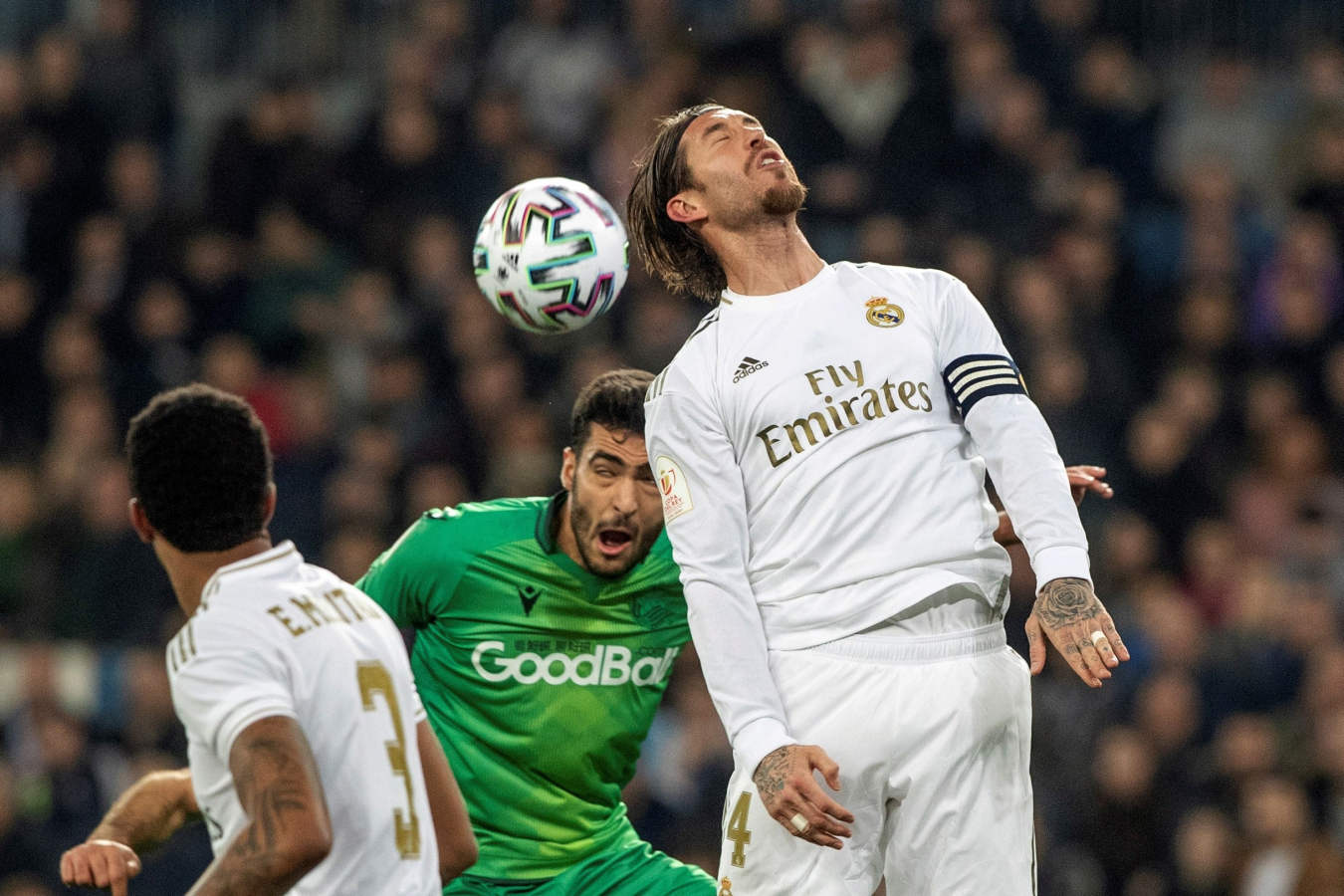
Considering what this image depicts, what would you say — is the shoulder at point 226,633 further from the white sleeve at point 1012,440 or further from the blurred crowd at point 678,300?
the blurred crowd at point 678,300

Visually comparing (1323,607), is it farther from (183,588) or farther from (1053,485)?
(183,588)

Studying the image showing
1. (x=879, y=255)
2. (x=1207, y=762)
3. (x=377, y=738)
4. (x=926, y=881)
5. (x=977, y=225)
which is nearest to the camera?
(x=377, y=738)

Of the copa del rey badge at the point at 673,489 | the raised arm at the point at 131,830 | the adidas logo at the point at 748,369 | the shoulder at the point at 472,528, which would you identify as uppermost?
the adidas logo at the point at 748,369

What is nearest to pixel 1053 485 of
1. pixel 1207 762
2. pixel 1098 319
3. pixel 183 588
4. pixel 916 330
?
pixel 916 330

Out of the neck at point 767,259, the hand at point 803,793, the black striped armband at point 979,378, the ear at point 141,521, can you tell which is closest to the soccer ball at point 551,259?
the neck at point 767,259

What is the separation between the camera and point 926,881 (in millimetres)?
4027

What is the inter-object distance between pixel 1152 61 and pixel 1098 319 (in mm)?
2501

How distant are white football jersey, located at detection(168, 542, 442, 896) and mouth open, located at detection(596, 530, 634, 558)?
1535 mm

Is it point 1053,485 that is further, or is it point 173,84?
point 173,84

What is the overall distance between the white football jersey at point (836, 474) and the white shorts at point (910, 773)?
95 millimetres

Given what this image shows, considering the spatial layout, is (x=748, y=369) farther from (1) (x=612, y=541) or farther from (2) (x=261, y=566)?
(2) (x=261, y=566)

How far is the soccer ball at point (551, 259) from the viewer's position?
5262 millimetres

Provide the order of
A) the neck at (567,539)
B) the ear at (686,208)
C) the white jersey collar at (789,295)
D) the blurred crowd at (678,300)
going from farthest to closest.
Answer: the blurred crowd at (678,300)
the neck at (567,539)
the ear at (686,208)
the white jersey collar at (789,295)

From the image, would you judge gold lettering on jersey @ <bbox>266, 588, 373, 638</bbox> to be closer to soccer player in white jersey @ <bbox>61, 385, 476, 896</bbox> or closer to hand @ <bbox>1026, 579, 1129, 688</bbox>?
soccer player in white jersey @ <bbox>61, 385, 476, 896</bbox>
